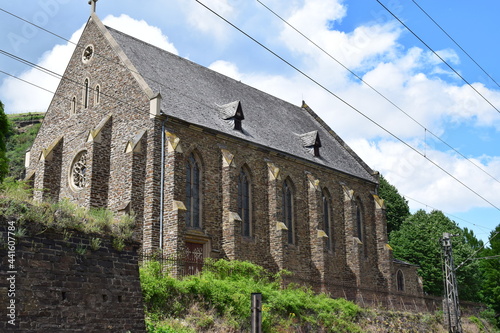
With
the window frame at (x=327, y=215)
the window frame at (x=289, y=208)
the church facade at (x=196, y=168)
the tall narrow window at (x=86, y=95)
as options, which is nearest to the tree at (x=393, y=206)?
the church facade at (x=196, y=168)

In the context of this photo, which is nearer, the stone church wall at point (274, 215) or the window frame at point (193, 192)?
the stone church wall at point (274, 215)

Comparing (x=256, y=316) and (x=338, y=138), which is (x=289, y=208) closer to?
(x=338, y=138)

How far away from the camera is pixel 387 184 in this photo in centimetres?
5831

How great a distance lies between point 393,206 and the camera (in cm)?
5656

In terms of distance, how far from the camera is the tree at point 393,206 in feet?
184

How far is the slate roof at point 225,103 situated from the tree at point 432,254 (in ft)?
28.5

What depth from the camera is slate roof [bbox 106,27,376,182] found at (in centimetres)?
2925

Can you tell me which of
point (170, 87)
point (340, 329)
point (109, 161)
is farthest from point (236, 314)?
point (170, 87)

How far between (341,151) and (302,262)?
11.8m

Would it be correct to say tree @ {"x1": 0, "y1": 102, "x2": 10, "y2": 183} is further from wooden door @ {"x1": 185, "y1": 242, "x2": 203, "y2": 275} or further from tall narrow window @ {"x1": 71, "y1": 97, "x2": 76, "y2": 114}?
wooden door @ {"x1": 185, "y1": 242, "x2": 203, "y2": 275}

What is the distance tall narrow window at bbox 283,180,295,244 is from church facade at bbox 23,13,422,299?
0.20 ft

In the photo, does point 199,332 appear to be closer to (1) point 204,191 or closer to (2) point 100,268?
(2) point 100,268

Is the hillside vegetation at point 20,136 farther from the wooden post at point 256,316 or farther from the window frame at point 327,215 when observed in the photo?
the wooden post at point 256,316

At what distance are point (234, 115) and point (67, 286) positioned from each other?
1849 centimetres
